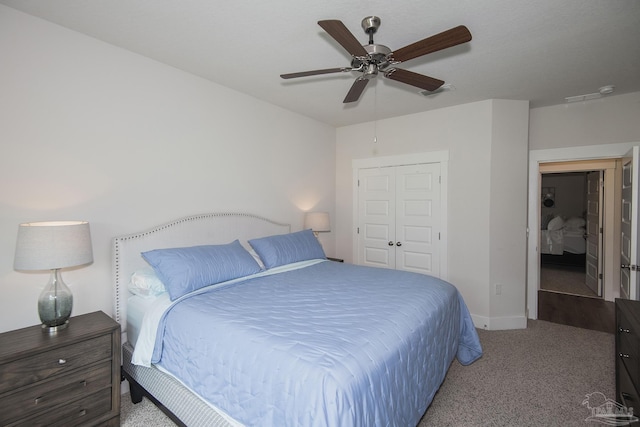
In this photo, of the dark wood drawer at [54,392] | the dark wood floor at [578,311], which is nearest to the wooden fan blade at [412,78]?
the dark wood drawer at [54,392]

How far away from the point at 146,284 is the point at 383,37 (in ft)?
8.25

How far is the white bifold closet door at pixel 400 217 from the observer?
153 inches

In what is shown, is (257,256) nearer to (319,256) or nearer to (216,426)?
(319,256)

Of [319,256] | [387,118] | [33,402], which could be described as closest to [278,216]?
[319,256]

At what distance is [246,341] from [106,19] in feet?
7.45

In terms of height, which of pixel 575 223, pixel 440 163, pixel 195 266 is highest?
pixel 440 163

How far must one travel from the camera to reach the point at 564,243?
21.2 ft

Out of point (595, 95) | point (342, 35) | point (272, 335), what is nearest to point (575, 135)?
point (595, 95)

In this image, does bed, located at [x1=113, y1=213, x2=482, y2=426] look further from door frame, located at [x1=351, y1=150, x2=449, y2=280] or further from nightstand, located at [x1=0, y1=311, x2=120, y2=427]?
door frame, located at [x1=351, y1=150, x2=449, y2=280]

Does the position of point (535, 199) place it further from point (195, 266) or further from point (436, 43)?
point (195, 266)

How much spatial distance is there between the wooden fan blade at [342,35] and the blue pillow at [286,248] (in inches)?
77.9

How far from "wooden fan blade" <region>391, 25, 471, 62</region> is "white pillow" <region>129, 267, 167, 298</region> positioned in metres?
2.26

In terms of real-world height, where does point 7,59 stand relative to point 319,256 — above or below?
above

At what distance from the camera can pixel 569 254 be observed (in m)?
6.39
